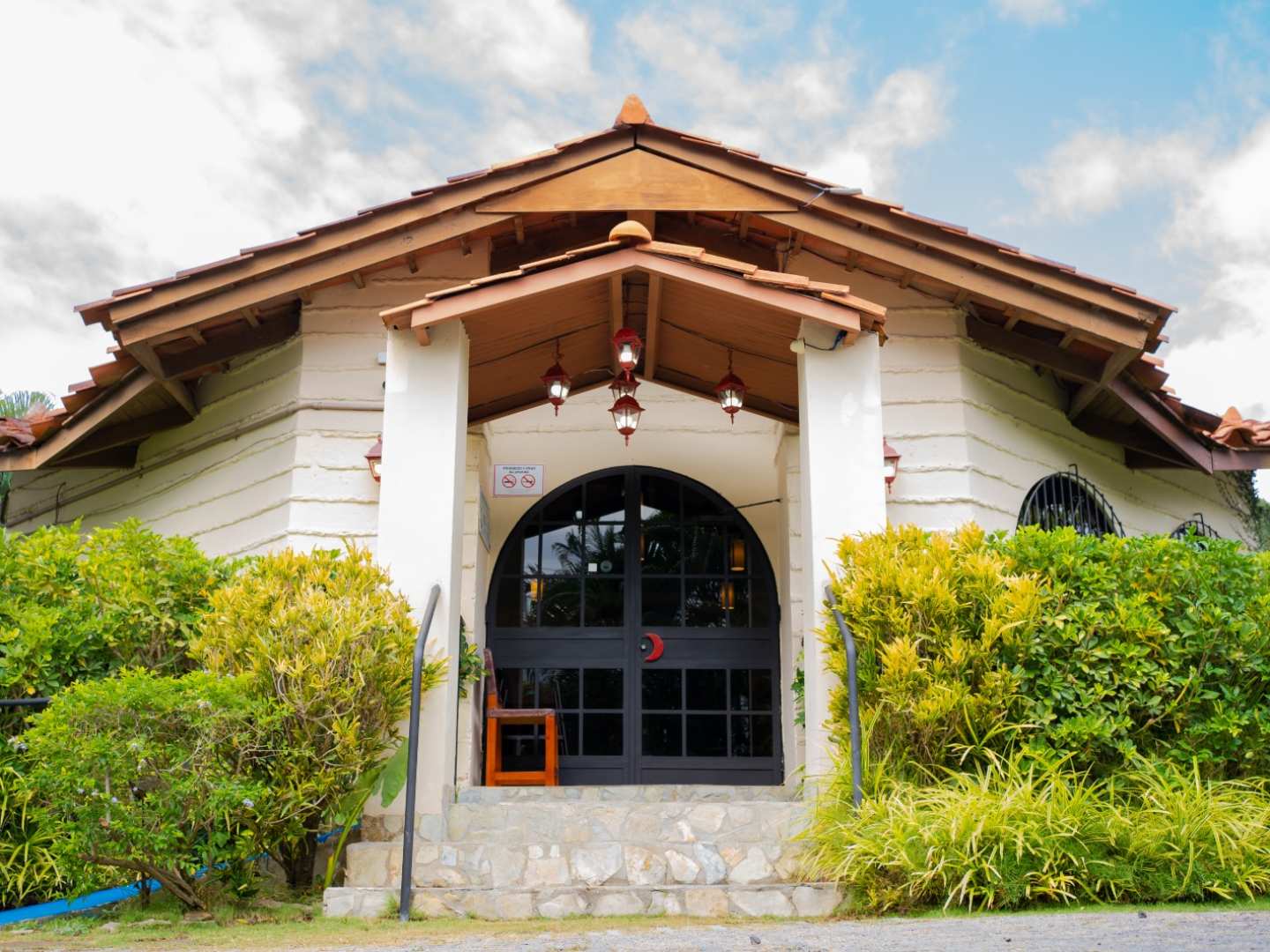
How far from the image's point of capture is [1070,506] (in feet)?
29.9

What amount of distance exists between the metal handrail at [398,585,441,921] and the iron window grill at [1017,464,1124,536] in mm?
4773

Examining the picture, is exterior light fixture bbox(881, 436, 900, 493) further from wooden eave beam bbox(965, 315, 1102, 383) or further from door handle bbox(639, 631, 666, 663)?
door handle bbox(639, 631, 666, 663)

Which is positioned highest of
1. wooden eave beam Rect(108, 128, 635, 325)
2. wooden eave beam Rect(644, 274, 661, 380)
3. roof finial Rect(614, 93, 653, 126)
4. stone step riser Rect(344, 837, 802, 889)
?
roof finial Rect(614, 93, 653, 126)

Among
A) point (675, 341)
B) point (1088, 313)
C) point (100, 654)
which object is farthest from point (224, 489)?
point (1088, 313)

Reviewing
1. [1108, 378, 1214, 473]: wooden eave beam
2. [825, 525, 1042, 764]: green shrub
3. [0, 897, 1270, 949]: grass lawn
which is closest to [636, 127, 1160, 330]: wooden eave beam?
[1108, 378, 1214, 473]: wooden eave beam

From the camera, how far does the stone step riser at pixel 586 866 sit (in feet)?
18.3

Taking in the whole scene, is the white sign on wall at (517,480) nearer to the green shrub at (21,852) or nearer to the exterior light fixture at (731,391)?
the exterior light fixture at (731,391)

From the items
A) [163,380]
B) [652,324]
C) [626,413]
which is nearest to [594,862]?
[626,413]

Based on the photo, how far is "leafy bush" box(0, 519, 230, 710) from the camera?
604cm

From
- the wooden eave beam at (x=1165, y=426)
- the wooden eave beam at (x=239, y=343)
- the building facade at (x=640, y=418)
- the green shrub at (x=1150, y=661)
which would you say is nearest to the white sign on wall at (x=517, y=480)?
the building facade at (x=640, y=418)

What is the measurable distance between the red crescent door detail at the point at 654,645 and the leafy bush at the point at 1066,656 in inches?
137

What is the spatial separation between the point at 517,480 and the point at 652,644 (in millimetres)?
1743

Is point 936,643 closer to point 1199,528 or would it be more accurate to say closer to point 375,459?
point 375,459

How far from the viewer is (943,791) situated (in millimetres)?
5289
